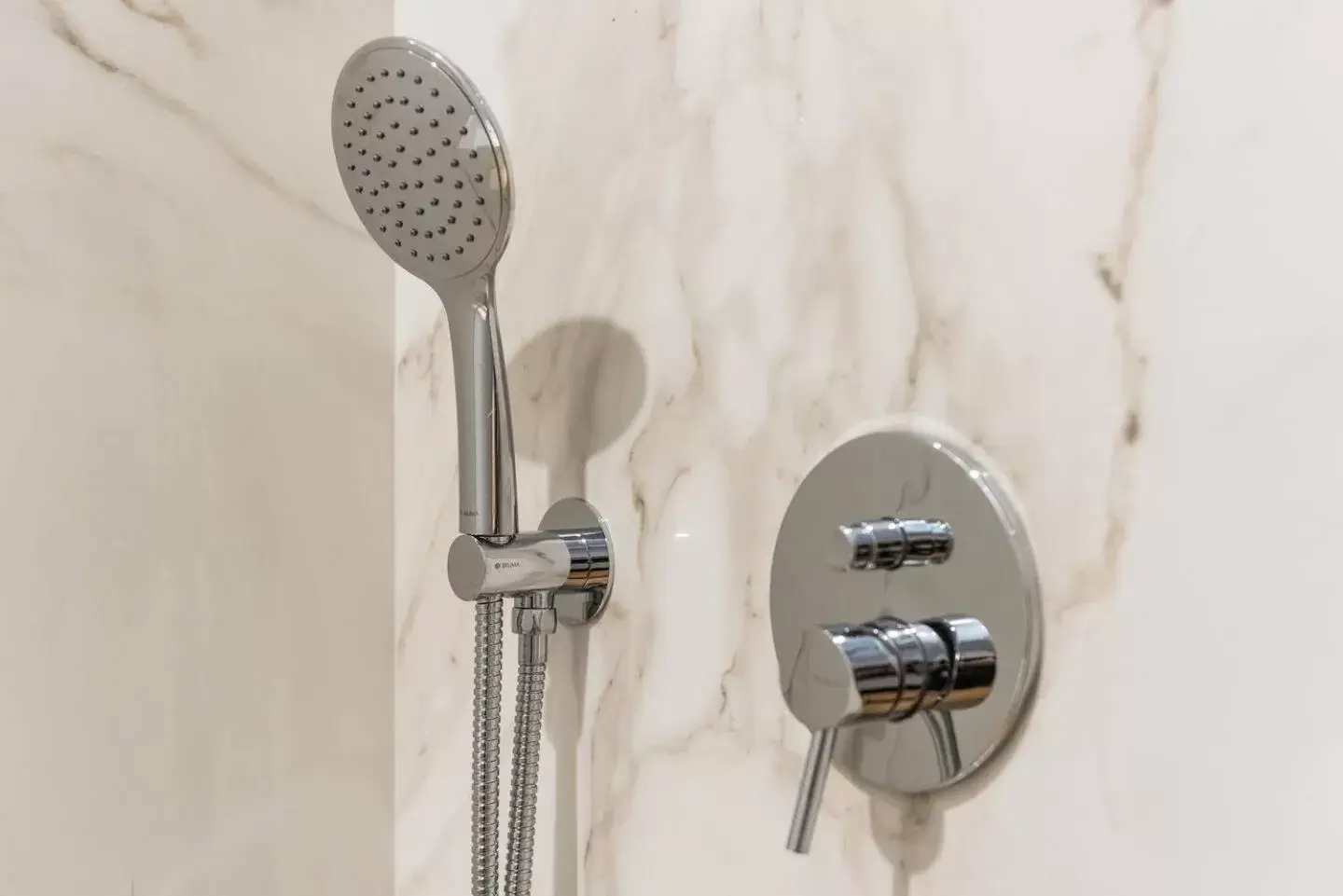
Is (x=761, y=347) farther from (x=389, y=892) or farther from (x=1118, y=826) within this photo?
(x=389, y=892)

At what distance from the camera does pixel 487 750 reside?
69 cm

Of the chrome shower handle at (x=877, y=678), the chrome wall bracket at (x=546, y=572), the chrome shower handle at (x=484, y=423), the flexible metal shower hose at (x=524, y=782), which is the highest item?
the chrome shower handle at (x=484, y=423)

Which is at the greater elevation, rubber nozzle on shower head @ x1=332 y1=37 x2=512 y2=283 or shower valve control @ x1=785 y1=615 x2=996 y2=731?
rubber nozzle on shower head @ x1=332 y1=37 x2=512 y2=283

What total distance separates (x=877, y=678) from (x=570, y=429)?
33 centimetres

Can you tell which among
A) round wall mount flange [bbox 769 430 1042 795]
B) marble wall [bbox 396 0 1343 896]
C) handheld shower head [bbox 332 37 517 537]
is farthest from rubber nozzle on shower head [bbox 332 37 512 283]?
round wall mount flange [bbox 769 430 1042 795]

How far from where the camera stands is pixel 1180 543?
0.44m

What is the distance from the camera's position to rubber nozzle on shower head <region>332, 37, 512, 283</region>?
0.63 m

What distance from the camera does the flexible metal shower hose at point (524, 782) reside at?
69 centimetres

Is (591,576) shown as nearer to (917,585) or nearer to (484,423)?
(484,423)

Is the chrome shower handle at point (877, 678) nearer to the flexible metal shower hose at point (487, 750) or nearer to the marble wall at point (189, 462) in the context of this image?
the flexible metal shower hose at point (487, 750)

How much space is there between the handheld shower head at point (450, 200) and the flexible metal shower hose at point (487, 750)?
60 millimetres

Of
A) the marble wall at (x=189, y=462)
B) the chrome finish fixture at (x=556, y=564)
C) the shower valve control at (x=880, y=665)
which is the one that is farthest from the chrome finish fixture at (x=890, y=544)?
the marble wall at (x=189, y=462)

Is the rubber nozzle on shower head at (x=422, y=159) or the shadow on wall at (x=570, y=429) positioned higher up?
the rubber nozzle on shower head at (x=422, y=159)

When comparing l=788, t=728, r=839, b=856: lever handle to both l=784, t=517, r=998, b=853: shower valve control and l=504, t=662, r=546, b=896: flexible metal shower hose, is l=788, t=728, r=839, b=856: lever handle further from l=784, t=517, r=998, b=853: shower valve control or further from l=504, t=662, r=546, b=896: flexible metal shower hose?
l=504, t=662, r=546, b=896: flexible metal shower hose
